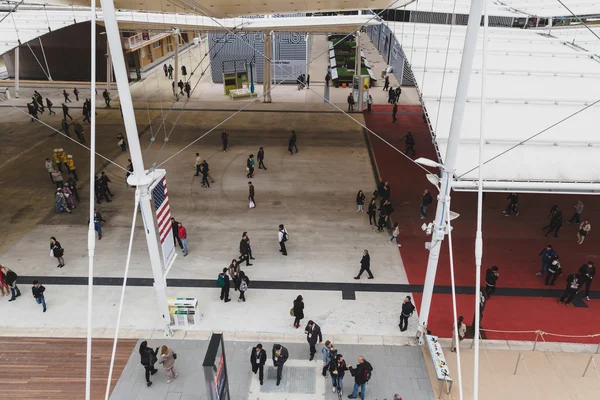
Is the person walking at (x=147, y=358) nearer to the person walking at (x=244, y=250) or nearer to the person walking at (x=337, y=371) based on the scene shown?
the person walking at (x=337, y=371)

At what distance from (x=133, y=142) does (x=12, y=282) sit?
6831 mm

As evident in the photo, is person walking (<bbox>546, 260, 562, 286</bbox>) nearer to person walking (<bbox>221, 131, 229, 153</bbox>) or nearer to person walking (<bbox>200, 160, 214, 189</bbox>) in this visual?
person walking (<bbox>200, 160, 214, 189</bbox>)

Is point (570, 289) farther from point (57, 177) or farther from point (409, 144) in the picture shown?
point (57, 177)

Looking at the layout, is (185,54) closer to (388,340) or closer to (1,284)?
(1,284)

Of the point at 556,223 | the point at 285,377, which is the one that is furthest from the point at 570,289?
the point at 285,377

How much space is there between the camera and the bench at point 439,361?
31.2 feet

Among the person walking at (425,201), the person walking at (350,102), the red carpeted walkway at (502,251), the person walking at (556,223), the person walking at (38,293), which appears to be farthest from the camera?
the person walking at (350,102)

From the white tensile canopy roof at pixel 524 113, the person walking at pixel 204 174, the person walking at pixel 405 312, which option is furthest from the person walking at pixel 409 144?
the person walking at pixel 405 312

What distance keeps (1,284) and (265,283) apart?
7776mm

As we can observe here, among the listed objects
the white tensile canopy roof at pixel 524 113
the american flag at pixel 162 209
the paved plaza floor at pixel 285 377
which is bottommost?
the paved plaza floor at pixel 285 377

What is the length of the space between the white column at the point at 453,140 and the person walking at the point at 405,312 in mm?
304

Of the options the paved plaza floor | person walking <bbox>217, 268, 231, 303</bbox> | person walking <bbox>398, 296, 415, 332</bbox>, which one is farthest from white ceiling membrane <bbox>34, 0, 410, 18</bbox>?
person walking <bbox>398, 296, 415, 332</bbox>

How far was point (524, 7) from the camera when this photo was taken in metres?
30.2

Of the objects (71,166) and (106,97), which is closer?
(71,166)
